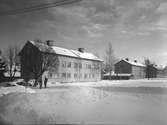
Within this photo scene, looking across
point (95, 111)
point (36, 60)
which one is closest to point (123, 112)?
point (95, 111)

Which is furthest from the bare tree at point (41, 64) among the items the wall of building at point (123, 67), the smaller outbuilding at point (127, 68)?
the wall of building at point (123, 67)

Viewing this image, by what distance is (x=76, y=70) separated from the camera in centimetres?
4391

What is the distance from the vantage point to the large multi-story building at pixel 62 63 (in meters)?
32.5

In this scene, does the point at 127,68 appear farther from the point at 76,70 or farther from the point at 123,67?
the point at 76,70

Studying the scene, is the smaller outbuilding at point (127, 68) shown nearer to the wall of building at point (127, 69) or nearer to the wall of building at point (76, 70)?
the wall of building at point (127, 69)

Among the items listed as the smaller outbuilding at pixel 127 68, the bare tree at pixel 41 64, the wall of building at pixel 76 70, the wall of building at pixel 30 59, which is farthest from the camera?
the smaller outbuilding at pixel 127 68

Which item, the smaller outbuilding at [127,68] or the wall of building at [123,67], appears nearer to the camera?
the smaller outbuilding at [127,68]

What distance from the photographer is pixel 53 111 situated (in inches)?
336

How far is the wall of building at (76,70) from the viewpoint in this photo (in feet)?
127

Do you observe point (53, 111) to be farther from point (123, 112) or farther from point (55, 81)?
point (55, 81)

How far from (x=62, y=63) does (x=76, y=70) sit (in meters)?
5.91

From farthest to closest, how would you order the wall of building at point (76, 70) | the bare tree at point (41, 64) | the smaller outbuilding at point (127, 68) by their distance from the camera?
the smaller outbuilding at point (127, 68)
the wall of building at point (76, 70)
the bare tree at point (41, 64)

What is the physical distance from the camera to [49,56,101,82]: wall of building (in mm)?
38781

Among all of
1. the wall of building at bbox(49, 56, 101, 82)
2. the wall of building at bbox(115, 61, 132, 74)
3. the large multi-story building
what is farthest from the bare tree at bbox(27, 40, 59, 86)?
the wall of building at bbox(115, 61, 132, 74)
